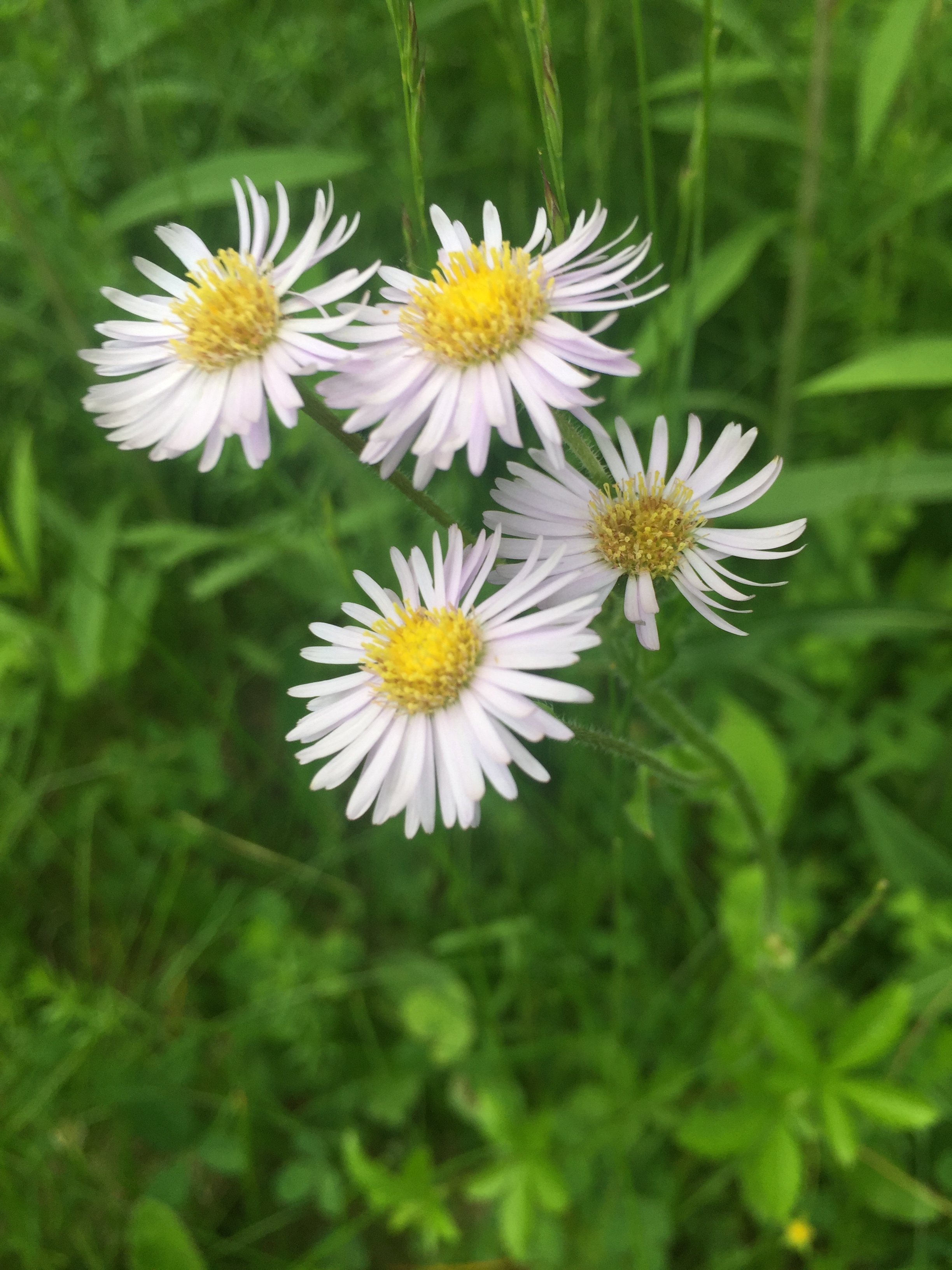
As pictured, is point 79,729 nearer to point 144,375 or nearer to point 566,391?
point 144,375

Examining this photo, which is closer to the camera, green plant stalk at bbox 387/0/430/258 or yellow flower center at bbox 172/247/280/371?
green plant stalk at bbox 387/0/430/258

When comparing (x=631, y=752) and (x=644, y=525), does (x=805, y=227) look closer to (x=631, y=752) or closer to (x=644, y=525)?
(x=644, y=525)

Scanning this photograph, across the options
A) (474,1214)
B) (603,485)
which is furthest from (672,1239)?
(603,485)

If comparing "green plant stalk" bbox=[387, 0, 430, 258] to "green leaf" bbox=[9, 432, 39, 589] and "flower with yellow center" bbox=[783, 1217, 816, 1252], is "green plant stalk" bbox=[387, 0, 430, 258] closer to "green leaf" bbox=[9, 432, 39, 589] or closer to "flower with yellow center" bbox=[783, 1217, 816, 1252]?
"green leaf" bbox=[9, 432, 39, 589]

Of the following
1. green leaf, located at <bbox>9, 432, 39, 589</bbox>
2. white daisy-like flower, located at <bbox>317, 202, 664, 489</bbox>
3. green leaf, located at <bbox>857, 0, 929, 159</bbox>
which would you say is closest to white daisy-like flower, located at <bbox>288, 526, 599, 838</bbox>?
white daisy-like flower, located at <bbox>317, 202, 664, 489</bbox>

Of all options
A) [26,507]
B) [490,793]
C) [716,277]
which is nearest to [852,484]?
[716,277]
